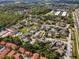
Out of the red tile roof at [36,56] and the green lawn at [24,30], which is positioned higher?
the green lawn at [24,30]

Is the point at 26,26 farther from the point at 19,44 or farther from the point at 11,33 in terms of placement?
the point at 19,44

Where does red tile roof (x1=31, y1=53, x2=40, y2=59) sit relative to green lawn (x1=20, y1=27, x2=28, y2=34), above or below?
below

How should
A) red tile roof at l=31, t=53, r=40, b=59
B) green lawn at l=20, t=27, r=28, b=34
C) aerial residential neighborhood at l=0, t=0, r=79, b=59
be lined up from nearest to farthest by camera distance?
red tile roof at l=31, t=53, r=40, b=59 → aerial residential neighborhood at l=0, t=0, r=79, b=59 → green lawn at l=20, t=27, r=28, b=34

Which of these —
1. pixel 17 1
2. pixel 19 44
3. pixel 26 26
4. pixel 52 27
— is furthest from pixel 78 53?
pixel 17 1

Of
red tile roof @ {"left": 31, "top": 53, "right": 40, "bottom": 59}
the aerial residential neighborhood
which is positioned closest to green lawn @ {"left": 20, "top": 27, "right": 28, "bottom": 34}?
the aerial residential neighborhood

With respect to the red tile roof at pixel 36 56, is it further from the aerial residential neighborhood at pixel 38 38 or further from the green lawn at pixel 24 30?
the green lawn at pixel 24 30

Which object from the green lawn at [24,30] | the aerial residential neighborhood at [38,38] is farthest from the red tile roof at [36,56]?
the green lawn at [24,30]

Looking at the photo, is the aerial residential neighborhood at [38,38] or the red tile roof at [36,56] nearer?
the red tile roof at [36,56]

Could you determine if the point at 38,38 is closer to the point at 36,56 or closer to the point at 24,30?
the point at 24,30

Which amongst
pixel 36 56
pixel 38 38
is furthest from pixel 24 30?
pixel 36 56

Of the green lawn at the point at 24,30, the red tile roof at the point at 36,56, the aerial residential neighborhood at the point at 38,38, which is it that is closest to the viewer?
the red tile roof at the point at 36,56

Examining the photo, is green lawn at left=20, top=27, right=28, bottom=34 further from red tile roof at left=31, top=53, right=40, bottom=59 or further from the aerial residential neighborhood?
red tile roof at left=31, top=53, right=40, bottom=59
